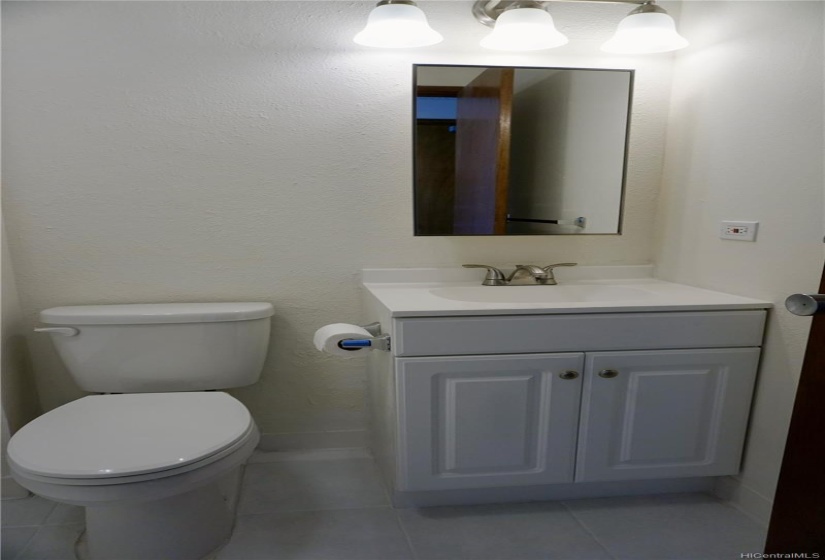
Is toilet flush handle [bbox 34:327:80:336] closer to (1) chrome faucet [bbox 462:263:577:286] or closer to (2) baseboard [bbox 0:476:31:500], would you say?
(2) baseboard [bbox 0:476:31:500]

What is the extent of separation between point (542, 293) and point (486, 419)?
0.53 metres

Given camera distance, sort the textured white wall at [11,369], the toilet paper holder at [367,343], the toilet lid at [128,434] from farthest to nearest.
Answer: the textured white wall at [11,369]
the toilet paper holder at [367,343]
the toilet lid at [128,434]

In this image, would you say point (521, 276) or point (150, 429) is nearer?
point (150, 429)

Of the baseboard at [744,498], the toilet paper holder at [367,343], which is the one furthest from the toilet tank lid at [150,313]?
the baseboard at [744,498]

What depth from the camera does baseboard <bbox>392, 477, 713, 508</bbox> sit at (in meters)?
1.49

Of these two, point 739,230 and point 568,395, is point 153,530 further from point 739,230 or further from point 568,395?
point 739,230

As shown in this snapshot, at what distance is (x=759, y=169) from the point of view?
4.47ft

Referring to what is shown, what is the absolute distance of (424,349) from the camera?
1.29m

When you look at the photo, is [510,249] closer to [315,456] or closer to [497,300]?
[497,300]

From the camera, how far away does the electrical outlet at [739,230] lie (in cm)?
139

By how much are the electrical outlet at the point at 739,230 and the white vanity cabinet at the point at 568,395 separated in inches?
8.7

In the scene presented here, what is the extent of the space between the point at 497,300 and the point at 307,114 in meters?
0.88

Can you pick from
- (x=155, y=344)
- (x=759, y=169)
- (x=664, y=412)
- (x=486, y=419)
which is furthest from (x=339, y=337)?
(x=759, y=169)

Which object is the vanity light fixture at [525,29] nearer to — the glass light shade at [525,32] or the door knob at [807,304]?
the glass light shade at [525,32]
